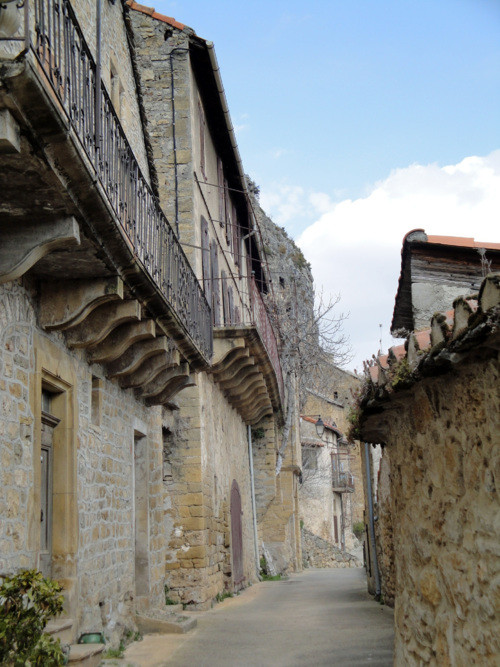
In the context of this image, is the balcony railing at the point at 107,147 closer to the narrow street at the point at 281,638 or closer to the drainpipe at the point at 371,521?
the narrow street at the point at 281,638

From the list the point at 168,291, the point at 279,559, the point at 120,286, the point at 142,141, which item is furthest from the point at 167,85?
the point at 279,559

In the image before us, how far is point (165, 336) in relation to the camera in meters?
8.62

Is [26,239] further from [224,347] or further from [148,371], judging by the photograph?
[224,347]

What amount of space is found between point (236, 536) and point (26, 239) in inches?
479

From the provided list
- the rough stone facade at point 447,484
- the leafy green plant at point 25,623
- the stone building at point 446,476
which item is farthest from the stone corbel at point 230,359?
the leafy green plant at point 25,623

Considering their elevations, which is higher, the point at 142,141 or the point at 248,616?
the point at 142,141

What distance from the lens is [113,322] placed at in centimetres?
734

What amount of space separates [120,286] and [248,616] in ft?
21.5

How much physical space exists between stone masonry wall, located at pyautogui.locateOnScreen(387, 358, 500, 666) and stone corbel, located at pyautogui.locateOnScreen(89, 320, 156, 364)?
3.05m

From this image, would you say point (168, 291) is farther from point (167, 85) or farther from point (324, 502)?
point (324, 502)

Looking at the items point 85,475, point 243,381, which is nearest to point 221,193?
point 243,381

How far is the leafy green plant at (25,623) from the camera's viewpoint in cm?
490

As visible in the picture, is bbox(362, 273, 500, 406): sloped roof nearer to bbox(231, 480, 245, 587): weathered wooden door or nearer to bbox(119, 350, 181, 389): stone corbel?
bbox(119, 350, 181, 389): stone corbel

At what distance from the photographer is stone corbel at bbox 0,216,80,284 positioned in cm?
533
